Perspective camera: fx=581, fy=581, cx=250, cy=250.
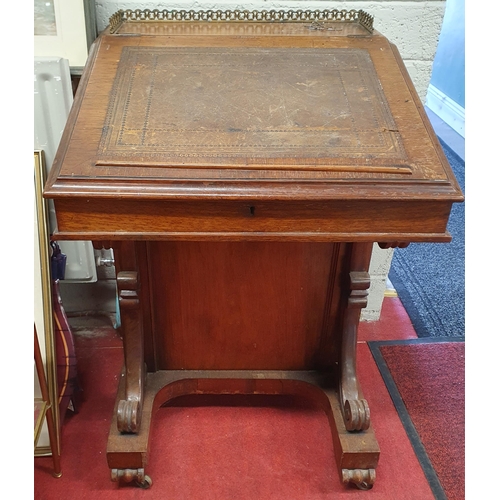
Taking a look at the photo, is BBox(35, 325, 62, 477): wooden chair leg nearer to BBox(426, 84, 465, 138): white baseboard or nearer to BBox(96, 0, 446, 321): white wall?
BBox(96, 0, 446, 321): white wall

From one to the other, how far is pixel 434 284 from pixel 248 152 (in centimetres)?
178

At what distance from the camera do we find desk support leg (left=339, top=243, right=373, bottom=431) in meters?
1.74

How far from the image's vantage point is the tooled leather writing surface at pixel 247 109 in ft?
4.15

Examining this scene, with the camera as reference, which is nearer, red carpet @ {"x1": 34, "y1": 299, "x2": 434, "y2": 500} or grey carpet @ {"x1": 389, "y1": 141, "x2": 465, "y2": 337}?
red carpet @ {"x1": 34, "y1": 299, "x2": 434, "y2": 500}

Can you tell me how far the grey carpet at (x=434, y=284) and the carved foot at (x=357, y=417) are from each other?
2.47 feet

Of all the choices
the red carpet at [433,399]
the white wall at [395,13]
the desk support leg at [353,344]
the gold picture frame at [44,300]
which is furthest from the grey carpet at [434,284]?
the gold picture frame at [44,300]

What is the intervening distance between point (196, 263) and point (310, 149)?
2.08 feet

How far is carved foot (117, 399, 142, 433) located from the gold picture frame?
0.74ft

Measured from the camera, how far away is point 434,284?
2770 mm

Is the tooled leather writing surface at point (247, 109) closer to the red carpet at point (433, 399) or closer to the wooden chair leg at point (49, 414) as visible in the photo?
the wooden chair leg at point (49, 414)

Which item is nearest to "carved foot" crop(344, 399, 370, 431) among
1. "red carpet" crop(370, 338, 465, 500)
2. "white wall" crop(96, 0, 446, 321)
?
"red carpet" crop(370, 338, 465, 500)

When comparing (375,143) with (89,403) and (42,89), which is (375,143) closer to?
(42,89)

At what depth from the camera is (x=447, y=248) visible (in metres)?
3.08

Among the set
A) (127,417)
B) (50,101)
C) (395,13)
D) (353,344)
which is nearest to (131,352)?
(127,417)
